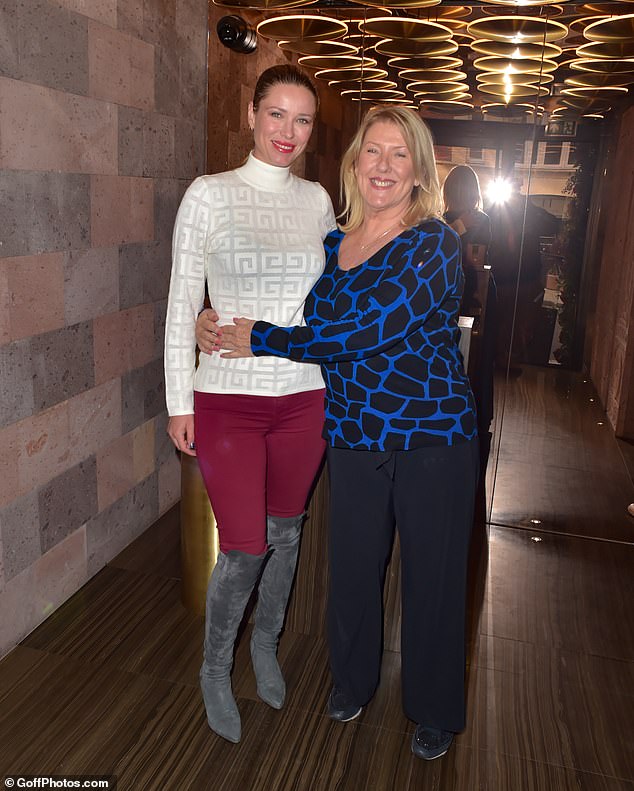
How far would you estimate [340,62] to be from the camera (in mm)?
3646

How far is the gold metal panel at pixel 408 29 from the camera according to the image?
3.44 meters

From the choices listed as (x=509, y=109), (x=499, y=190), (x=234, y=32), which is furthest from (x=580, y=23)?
(x=234, y=32)

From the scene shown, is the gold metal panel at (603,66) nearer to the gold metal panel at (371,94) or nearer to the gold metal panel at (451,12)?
the gold metal panel at (451,12)

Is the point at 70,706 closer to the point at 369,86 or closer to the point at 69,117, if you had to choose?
the point at 69,117

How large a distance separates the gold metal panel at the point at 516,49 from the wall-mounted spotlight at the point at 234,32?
41.9 inches

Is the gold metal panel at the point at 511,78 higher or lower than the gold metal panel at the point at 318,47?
lower

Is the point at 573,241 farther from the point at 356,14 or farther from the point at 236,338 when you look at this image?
the point at 236,338

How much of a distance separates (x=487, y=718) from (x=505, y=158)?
2.43 m

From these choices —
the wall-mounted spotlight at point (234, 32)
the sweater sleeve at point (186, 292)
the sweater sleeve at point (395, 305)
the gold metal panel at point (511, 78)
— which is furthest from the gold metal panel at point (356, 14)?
the sweater sleeve at point (395, 305)

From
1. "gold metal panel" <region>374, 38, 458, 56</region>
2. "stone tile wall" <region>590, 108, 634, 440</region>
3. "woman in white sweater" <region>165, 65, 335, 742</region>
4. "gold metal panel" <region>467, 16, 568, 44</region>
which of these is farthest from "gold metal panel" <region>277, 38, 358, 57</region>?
"woman in white sweater" <region>165, 65, 335, 742</region>

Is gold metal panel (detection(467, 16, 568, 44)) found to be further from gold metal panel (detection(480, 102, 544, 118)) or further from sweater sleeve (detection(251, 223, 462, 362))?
sweater sleeve (detection(251, 223, 462, 362))

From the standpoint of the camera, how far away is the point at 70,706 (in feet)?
7.47

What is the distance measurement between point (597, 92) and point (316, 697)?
9.27 ft

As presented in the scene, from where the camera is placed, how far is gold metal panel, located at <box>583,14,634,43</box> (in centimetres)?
329
